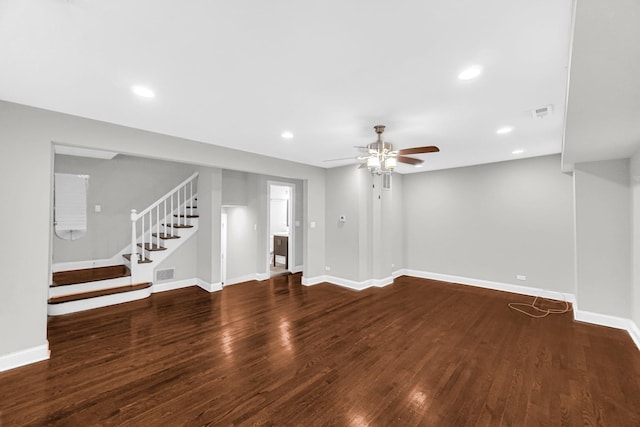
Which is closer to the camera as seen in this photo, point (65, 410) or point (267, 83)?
point (65, 410)

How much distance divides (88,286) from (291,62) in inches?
192

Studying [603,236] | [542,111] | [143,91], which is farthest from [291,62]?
[603,236]

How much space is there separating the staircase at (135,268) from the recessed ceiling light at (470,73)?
5.28m

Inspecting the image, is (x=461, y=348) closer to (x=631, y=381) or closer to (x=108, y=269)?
(x=631, y=381)

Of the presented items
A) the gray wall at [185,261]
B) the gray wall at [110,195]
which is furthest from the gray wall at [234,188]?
the gray wall at [110,195]

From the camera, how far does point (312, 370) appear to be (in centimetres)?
262

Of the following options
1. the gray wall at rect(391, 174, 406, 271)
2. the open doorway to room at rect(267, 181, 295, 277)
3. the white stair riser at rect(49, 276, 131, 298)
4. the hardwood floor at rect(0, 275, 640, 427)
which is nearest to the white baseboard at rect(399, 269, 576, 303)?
the gray wall at rect(391, 174, 406, 271)

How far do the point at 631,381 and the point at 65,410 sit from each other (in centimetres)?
489

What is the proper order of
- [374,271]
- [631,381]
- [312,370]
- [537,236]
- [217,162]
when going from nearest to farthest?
[631,381] < [312,370] < [217,162] < [537,236] < [374,271]

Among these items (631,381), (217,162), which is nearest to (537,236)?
(631,381)

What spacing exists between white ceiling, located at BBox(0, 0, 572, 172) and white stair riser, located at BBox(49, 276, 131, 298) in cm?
287

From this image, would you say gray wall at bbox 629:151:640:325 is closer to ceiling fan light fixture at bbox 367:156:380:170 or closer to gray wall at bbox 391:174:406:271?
ceiling fan light fixture at bbox 367:156:380:170

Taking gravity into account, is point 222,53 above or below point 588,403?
above

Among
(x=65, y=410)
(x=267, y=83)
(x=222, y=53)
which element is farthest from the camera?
(x=267, y=83)
